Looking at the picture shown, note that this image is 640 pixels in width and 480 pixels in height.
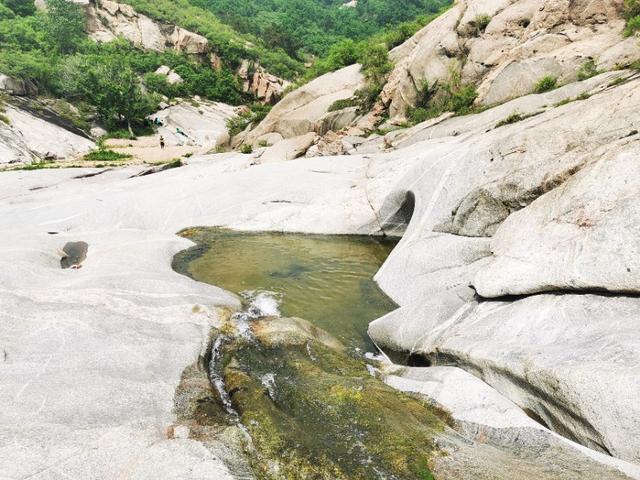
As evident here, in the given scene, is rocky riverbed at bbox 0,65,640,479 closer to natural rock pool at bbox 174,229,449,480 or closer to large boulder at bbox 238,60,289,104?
natural rock pool at bbox 174,229,449,480

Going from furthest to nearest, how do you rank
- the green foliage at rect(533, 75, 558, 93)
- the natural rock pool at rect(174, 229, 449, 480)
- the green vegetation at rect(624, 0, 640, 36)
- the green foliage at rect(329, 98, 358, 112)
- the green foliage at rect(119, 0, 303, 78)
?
the green foliage at rect(119, 0, 303, 78), the green foliage at rect(329, 98, 358, 112), the green foliage at rect(533, 75, 558, 93), the green vegetation at rect(624, 0, 640, 36), the natural rock pool at rect(174, 229, 449, 480)

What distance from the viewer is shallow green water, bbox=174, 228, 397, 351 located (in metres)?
11.2

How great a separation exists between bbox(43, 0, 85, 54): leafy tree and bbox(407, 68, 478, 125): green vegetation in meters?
81.7

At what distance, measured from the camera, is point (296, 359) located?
7.86m

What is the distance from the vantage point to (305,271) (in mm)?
14430

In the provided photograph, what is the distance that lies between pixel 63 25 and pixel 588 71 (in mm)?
95809

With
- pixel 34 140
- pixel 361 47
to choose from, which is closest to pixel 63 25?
pixel 34 140

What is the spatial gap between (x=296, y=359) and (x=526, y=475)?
4402 mm

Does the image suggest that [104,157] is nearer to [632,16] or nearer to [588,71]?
[588,71]

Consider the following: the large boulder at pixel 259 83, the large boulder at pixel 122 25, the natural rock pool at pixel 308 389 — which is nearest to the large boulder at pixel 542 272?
the natural rock pool at pixel 308 389

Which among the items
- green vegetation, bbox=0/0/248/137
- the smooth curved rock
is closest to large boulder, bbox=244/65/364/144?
green vegetation, bbox=0/0/248/137

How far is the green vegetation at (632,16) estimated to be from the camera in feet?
74.9

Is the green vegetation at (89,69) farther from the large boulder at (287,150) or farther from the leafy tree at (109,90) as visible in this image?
the large boulder at (287,150)

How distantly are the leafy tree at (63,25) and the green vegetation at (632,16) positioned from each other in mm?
93535
